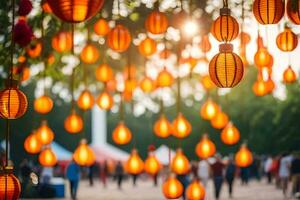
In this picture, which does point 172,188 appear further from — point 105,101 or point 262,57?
point 105,101

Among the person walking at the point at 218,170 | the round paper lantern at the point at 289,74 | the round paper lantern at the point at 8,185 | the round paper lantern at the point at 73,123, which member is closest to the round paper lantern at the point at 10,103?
the round paper lantern at the point at 8,185

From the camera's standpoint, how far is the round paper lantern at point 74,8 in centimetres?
482

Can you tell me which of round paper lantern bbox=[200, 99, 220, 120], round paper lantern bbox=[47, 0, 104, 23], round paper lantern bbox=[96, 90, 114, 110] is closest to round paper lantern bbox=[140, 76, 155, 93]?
round paper lantern bbox=[96, 90, 114, 110]

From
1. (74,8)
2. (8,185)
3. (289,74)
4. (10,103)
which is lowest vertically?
(8,185)

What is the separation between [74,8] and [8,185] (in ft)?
8.25

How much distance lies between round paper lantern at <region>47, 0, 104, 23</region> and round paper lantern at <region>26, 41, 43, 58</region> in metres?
6.42

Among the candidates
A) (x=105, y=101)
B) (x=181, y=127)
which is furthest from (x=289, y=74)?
(x=105, y=101)

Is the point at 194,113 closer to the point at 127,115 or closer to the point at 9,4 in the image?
the point at 127,115

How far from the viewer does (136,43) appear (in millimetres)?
14086

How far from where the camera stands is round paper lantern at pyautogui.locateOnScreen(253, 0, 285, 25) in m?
6.88

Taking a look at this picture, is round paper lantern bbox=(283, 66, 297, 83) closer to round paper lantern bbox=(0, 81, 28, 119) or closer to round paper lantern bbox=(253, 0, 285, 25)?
round paper lantern bbox=(253, 0, 285, 25)

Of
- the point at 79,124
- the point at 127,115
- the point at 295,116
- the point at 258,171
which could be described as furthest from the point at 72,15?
the point at 127,115

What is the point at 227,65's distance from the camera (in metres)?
6.65

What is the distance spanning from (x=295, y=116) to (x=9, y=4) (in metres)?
19.1
